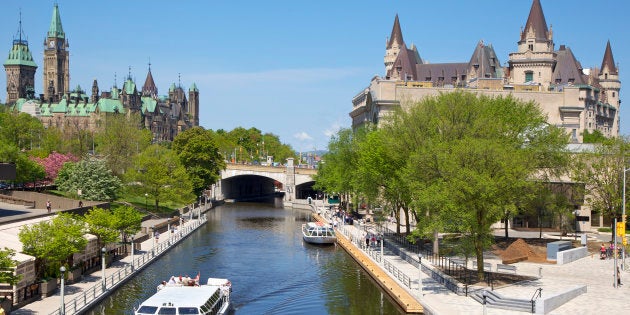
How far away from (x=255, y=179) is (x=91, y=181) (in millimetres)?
87753

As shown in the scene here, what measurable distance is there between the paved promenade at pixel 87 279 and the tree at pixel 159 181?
2341 cm

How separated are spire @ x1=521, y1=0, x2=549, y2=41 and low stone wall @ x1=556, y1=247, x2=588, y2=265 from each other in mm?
72083

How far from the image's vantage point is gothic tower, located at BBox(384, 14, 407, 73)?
6068 inches

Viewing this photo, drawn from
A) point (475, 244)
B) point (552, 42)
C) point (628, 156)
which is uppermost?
point (552, 42)

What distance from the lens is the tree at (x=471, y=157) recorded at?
41444mm

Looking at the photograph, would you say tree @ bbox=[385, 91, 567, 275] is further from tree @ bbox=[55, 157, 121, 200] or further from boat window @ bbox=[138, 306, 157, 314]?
tree @ bbox=[55, 157, 121, 200]

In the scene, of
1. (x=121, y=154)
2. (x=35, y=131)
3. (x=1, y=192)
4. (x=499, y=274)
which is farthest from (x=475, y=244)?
(x=35, y=131)

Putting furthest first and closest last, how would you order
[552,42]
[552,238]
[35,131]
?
[35,131] < [552,42] < [552,238]

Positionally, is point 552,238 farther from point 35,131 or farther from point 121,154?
point 35,131

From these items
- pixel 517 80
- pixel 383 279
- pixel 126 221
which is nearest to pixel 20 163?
pixel 126 221

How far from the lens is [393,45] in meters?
155

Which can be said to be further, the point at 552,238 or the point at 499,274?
the point at 552,238

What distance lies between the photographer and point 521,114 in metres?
59.0

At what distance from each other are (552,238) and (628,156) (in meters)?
10.2
